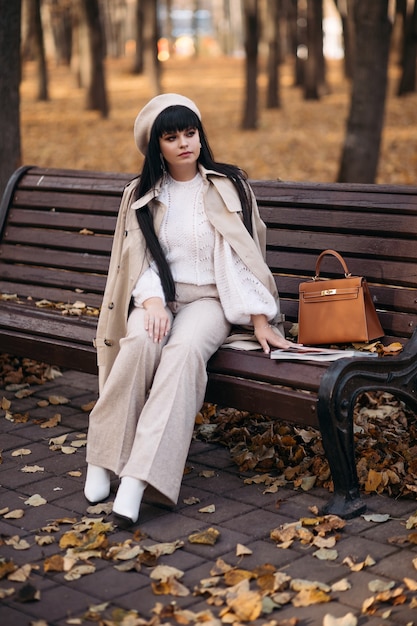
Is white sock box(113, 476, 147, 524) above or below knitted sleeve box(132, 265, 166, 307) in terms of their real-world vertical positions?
below

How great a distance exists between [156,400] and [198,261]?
806 millimetres

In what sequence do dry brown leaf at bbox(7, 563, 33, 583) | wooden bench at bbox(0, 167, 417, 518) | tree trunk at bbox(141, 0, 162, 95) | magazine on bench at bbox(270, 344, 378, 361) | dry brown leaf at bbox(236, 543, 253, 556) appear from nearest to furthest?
dry brown leaf at bbox(7, 563, 33, 583) < dry brown leaf at bbox(236, 543, 253, 556) < wooden bench at bbox(0, 167, 417, 518) < magazine on bench at bbox(270, 344, 378, 361) < tree trunk at bbox(141, 0, 162, 95)

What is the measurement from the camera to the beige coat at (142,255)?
4.64 meters

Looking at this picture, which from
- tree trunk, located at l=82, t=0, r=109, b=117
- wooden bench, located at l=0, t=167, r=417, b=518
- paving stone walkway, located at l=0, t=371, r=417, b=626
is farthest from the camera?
tree trunk, located at l=82, t=0, r=109, b=117

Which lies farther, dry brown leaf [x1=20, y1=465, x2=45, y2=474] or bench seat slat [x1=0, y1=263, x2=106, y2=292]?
bench seat slat [x1=0, y1=263, x2=106, y2=292]

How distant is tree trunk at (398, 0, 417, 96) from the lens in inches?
858

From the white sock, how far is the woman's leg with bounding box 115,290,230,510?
0.10 feet

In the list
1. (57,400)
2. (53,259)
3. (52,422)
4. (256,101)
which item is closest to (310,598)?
(52,422)

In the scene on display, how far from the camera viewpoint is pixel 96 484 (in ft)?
14.4

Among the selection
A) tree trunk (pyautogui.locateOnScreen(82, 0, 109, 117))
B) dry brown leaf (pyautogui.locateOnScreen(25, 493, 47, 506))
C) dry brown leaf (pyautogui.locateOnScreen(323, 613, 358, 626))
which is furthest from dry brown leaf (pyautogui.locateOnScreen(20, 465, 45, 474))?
tree trunk (pyautogui.locateOnScreen(82, 0, 109, 117))

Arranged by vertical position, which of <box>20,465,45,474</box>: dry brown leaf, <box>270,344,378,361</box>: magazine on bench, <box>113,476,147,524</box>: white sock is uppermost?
<box>270,344,378,361</box>: magazine on bench

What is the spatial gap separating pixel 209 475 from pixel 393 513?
917 mm

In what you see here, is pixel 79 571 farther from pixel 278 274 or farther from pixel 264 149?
pixel 264 149

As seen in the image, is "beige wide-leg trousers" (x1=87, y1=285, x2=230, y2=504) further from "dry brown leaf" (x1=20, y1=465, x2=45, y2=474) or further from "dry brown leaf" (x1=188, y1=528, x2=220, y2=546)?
"dry brown leaf" (x1=20, y1=465, x2=45, y2=474)
